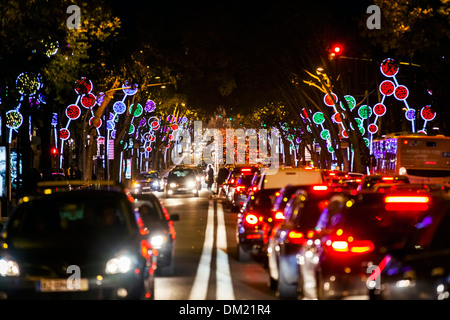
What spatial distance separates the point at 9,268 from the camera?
34.4 ft

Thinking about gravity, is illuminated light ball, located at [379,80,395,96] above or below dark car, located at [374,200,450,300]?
above

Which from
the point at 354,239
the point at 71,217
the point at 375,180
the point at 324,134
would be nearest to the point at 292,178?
the point at 375,180

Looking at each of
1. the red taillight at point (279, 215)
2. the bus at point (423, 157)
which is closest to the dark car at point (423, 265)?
the red taillight at point (279, 215)

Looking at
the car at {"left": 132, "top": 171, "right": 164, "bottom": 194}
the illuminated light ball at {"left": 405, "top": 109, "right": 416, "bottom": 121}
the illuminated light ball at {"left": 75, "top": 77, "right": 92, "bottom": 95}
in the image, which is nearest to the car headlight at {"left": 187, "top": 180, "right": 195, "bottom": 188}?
the car at {"left": 132, "top": 171, "right": 164, "bottom": 194}

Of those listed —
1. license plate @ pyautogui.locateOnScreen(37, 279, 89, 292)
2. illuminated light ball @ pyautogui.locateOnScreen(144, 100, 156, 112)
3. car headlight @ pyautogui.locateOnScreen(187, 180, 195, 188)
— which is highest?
illuminated light ball @ pyautogui.locateOnScreen(144, 100, 156, 112)

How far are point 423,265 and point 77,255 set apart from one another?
14.6ft


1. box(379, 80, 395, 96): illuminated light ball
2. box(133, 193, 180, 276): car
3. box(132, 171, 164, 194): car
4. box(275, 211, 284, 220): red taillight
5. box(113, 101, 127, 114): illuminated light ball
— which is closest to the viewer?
box(133, 193, 180, 276): car

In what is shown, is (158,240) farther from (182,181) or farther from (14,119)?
(182,181)

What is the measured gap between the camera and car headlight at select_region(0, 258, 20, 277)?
1044 cm

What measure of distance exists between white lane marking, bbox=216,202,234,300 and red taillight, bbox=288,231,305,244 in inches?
44.8

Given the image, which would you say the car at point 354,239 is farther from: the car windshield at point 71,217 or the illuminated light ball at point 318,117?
the illuminated light ball at point 318,117

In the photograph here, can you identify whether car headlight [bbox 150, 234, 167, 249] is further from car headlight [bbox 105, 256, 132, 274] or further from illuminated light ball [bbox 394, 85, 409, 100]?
illuminated light ball [bbox 394, 85, 409, 100]

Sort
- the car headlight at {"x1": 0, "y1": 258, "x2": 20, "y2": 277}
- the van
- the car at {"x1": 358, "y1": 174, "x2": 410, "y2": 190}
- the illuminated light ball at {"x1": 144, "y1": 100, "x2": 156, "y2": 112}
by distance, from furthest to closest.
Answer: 1. the illuminated light ball at {"x1": 144, "y1": 100, "x2": 156, "y2": 112}
2. the car at {"x1": 358, "y1": 174, "x2": 410, "y2": 190}
3. the van
4. the car headlight at {"x1": 0, "y1": 258, "x2": 20, "y2": 277}

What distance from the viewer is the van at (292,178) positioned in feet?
77.2
